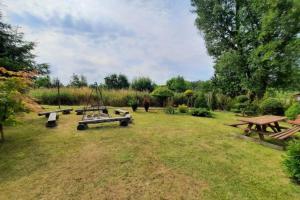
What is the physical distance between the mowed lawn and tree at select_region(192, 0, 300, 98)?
36.2 ft

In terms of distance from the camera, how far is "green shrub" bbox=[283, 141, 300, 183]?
299cm

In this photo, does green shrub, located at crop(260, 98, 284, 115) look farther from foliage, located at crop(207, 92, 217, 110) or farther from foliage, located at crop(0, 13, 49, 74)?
→ foliage, located at crop(0, 13, 49, 74)

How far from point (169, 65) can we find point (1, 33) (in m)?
13.1

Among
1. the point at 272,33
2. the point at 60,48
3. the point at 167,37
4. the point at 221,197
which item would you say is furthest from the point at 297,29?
the point at 60,48

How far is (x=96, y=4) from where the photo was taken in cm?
868

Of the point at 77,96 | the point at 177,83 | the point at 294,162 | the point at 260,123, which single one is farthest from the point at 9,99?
the point at 177,83

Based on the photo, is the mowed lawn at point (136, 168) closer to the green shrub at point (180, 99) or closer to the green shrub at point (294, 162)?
the green shrub at point (294, 162)

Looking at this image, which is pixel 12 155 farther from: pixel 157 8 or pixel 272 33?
pixel 272 33

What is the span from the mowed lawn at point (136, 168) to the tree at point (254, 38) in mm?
11029

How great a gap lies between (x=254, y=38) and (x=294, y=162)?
565 inches

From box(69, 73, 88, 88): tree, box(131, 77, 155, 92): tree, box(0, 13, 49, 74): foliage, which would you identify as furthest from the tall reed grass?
box(69, 73, 88, 88): tree

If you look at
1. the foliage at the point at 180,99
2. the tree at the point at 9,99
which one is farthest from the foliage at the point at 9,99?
the foliage at the point at 180,99

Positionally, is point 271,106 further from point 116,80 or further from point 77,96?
point 116,80

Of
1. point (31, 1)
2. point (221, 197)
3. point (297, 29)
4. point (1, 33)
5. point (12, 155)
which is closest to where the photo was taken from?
point (221, 197)
